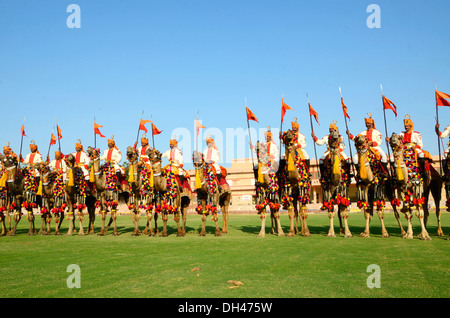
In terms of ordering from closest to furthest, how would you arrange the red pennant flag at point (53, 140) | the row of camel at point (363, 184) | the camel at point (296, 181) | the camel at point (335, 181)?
the row of camel at point (363, 184), the camel at point (335, 181), the camel at point (296, 181), the red pennant flag at point (53, 140)

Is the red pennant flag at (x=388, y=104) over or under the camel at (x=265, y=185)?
over

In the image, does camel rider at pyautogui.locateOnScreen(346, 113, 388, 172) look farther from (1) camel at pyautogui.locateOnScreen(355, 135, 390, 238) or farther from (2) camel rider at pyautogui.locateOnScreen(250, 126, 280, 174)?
(2) camel rider at pyautogui.locateOnScreen(250, 126, 280, 174)

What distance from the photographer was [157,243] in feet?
42.7

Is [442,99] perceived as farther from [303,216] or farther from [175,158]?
[175,158]

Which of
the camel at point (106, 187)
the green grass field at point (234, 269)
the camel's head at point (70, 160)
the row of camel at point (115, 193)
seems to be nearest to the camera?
the green grass field at point (234, 269)

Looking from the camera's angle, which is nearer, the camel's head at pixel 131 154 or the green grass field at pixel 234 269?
the green grass field at pixel 234 269

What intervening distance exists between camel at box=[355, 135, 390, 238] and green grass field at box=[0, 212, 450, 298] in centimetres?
186

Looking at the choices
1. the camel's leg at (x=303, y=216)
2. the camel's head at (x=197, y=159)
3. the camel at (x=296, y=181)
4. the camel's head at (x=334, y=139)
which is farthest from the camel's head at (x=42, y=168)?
the camel's head at (x=334, y=139)

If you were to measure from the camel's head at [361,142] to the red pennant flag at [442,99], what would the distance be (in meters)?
3.46

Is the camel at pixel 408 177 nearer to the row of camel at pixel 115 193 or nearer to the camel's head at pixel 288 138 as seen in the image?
the camel's head at pixel 288 138

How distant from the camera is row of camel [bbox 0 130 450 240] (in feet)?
44.2

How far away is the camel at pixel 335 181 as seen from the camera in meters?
13.6

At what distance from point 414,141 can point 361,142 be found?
1.98 m
